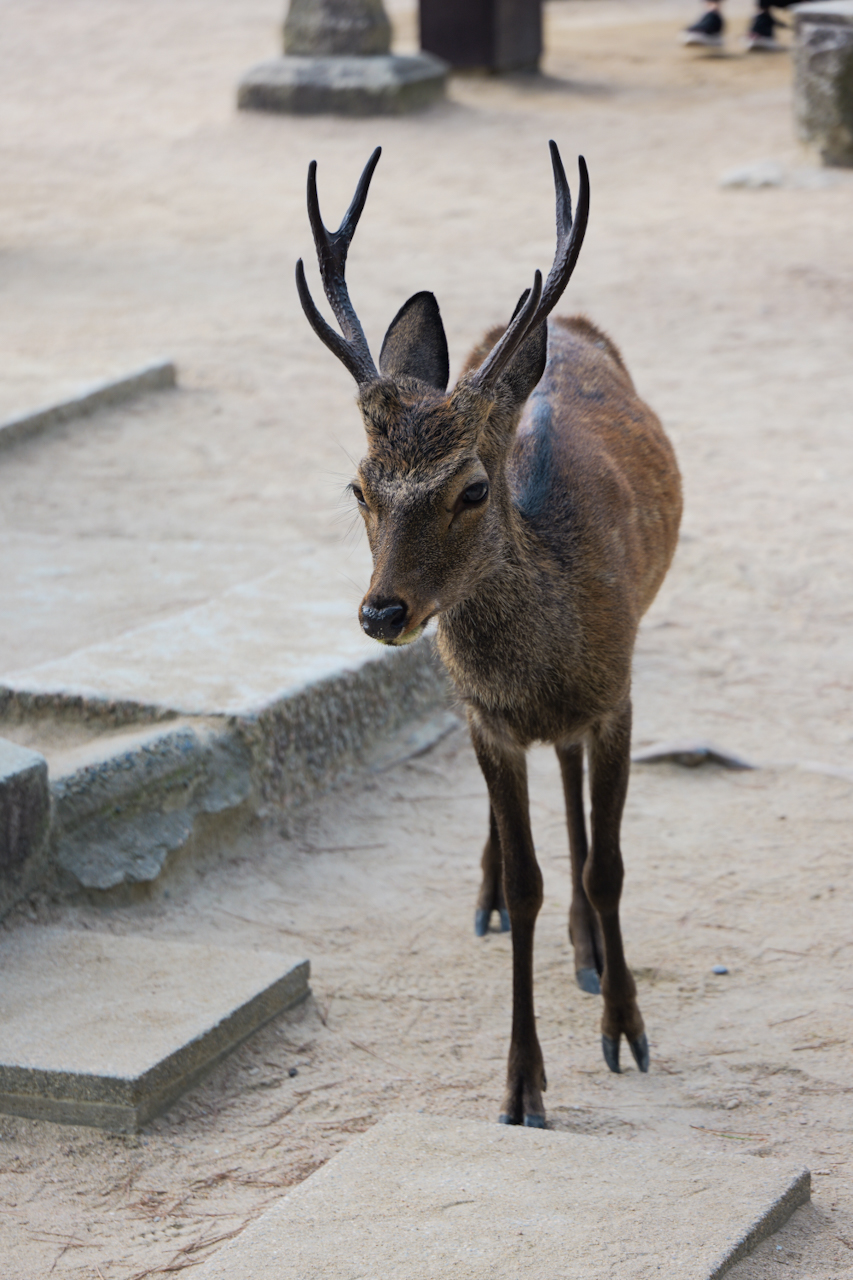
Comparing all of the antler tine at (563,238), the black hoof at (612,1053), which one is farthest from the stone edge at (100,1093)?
the antler tine at (563,238)

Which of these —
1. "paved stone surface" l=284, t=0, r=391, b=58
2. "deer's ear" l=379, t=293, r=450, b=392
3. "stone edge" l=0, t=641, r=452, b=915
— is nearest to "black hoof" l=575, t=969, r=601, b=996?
"stone edge" l=0, t=641, r=452, b=915

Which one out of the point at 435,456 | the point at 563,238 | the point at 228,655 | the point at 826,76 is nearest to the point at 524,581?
the point at 435,456

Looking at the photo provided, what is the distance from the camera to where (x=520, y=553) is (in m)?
3.14

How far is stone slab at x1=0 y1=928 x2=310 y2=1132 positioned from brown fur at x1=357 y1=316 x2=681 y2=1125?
1.99 ft

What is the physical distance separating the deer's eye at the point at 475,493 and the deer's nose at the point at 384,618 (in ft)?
0.89

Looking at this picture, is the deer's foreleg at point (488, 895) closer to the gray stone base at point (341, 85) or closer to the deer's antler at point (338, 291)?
the deer's antler at point (338, 291)

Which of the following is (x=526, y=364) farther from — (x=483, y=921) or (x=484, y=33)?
(x=484, y=33)

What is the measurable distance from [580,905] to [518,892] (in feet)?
1.69

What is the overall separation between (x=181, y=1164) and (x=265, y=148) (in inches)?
474

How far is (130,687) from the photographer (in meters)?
4.48

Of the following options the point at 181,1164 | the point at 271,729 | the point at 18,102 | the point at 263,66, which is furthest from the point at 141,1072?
the point at 18,102

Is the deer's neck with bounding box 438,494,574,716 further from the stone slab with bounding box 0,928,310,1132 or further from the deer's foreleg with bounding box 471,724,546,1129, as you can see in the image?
the stone slab with bounding box 0,928,310,1132

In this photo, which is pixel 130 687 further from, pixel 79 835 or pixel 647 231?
pixel 647 231

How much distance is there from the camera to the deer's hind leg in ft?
12.5
